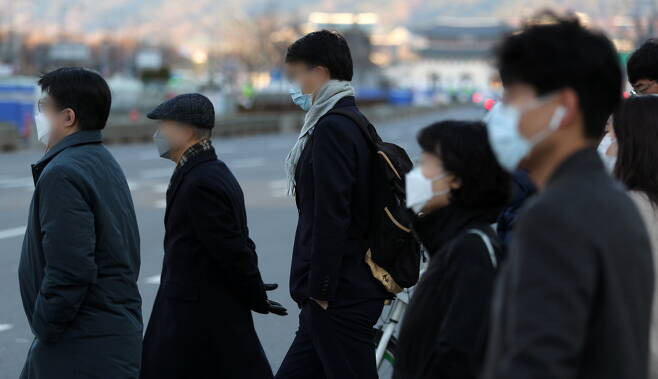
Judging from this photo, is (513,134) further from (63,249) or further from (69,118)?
(69,118)

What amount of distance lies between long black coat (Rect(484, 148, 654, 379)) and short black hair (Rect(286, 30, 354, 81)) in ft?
8.17

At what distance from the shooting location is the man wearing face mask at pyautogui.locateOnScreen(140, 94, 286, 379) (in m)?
4.89

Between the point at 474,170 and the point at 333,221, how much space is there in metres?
1.51

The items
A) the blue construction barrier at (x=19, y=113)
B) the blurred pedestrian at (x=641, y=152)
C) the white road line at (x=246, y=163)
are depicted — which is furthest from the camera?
the blue construction barrier at (x=19, y=113)

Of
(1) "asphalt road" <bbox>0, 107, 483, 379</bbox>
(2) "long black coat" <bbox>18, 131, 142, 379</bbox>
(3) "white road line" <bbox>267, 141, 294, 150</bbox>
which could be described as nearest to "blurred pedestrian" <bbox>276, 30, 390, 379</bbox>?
(2) "long black coat" <bbox>18, 131, 142, 379</bbox>

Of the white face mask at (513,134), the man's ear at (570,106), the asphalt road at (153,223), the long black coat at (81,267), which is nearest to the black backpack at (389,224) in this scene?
the long black coat at (81,267)

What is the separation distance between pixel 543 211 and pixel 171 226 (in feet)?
8.96

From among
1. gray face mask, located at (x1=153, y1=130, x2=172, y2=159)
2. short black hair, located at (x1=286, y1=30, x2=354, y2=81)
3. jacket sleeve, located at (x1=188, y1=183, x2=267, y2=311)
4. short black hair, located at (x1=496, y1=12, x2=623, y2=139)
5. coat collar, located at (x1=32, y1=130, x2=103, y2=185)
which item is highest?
short black hair, located at (x1=496, y1=12, x2=623, y2=139)

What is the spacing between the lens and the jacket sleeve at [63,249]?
4.30m

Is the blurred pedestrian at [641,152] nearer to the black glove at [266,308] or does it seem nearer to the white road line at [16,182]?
the black glove at [266,308]

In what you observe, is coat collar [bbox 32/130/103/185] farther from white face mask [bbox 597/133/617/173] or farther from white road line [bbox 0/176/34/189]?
white road line [bbox 0/176/34/189]

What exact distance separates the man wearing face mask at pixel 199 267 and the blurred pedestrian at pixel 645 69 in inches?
80.7

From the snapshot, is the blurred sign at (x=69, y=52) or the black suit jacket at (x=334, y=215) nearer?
the black suit jacket at (x=334, y=215)

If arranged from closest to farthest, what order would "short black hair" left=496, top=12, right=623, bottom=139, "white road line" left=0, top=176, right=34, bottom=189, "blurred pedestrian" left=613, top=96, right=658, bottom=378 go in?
"short black hair" left=496, top=12, right=623, bottom=139 → "blurred pedestrian" left=613, top=96, right=658, bottom=378 → "white road line" left=0, top=176, right=34, bottom=189
